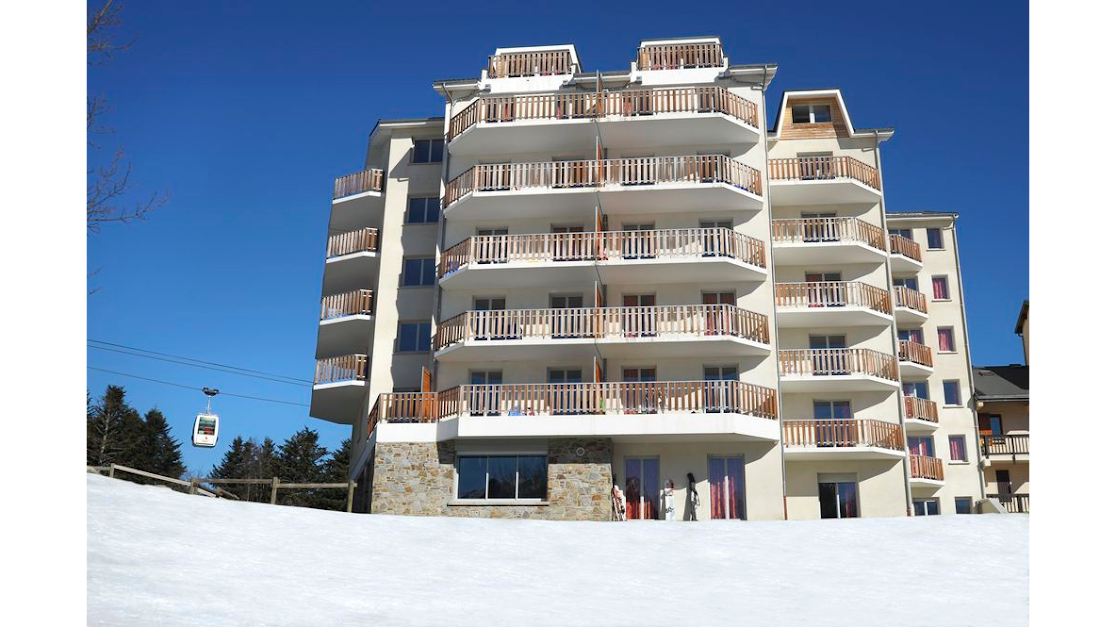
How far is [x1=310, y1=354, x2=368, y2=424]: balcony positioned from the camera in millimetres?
38281

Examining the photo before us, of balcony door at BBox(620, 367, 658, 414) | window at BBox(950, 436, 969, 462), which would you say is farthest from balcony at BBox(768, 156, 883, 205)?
window at BBox(950, 436, 969, 462)

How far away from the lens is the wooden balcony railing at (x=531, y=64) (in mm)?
40344

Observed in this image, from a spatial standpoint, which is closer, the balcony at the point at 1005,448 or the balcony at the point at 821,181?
the balcony at the point at 821,181

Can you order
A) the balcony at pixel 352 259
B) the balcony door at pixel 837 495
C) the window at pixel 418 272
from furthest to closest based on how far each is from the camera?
the balcony at pixel 352 259 → the window at pixel 418 272 → the balcony door at pixel 837 495

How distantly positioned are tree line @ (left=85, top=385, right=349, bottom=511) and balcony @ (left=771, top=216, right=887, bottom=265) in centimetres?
4518

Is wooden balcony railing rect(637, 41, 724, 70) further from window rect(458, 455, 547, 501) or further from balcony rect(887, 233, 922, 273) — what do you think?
window rect(458, 455, 547, 501)

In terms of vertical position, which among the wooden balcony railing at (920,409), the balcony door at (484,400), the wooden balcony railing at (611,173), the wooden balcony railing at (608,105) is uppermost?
the wooden balcony railing at (608,105)

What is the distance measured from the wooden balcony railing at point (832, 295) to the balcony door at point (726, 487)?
8.02m

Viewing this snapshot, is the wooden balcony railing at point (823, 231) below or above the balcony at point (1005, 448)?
above

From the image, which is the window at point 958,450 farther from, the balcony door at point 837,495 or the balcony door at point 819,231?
the balcony door at point 819,231

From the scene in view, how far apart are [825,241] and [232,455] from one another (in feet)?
217

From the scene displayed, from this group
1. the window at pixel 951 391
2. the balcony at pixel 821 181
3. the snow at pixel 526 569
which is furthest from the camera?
the window at pixel 951 391

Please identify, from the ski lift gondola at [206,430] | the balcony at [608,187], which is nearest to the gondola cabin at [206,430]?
the ski lift gondola at [206,430]
